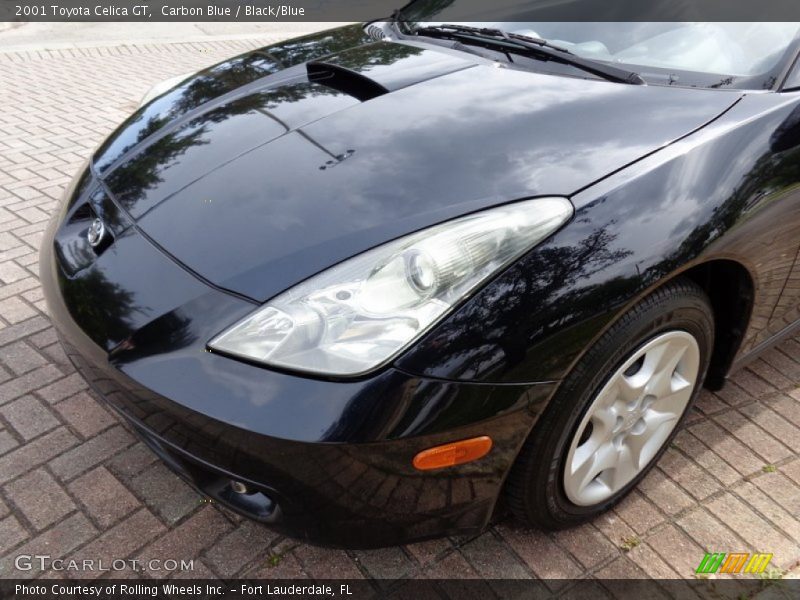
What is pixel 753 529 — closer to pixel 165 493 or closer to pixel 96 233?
pixel 165 493

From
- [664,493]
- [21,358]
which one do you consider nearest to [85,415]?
[21,358]

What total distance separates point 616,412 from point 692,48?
1.19 m

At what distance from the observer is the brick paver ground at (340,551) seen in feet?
6.09

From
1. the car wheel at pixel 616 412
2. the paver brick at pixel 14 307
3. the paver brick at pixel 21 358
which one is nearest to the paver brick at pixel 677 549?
the car wheel at pixel 616 412

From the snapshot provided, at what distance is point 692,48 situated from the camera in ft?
6.76

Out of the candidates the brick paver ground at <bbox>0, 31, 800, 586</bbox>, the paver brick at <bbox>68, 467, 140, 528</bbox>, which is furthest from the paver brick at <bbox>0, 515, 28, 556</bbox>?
the paver brick at <bbox>68, 467, 140, 528</bbox>

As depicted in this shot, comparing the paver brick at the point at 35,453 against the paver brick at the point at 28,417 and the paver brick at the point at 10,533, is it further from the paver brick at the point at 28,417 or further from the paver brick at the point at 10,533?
the paver brick at the point at 10,533

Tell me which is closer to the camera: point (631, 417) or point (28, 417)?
point (631, 417)

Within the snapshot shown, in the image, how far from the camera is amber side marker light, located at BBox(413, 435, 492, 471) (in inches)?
56.6

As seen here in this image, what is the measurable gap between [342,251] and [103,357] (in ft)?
2.20

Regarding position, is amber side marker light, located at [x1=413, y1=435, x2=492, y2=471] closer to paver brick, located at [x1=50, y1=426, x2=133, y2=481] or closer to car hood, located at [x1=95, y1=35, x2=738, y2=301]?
car hood, located at [x1=95, y1=35, x2=738, y2=301]

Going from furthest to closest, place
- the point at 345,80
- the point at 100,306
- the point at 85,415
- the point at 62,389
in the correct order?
the point at 62,389 < the point at 85,415 < the point at 345,80 < the point at 100,306

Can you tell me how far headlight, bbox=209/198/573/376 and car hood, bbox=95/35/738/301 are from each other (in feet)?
0.15

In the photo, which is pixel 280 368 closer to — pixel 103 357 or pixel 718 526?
pixel 103 357
